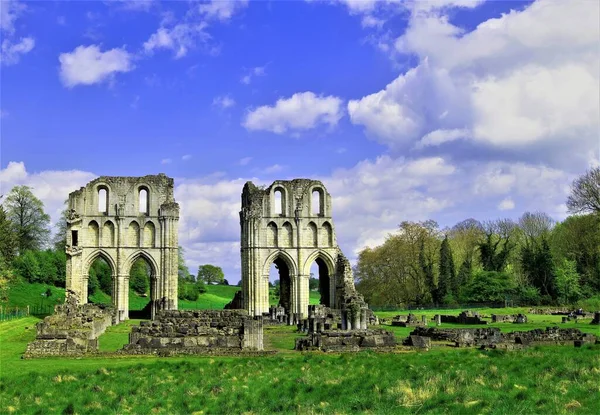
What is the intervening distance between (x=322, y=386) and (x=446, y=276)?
56.6 meters

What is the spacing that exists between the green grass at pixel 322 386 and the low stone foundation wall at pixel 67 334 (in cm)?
323

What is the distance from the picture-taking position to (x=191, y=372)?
56.7 ft

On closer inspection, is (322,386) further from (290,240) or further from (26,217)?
(26,217)

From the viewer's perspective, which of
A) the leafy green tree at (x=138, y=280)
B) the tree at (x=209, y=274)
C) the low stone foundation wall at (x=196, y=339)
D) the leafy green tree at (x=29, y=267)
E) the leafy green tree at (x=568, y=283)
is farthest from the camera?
the tree at (x=209, y=274)

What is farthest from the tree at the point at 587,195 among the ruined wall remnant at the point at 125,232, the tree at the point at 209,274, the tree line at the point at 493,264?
the tree at the point at 209,274

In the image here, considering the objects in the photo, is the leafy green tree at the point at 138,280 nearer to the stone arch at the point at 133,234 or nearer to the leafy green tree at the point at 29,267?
the leafy green tree at the point at 29,267

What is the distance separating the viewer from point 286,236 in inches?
2062

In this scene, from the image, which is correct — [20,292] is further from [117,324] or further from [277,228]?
[277,228]

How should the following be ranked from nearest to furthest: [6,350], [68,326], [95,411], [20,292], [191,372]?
[95,411]
[191,372]
[6,350]
[68,326]
[20,292]

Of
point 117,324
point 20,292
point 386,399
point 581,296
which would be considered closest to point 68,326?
point 117,324

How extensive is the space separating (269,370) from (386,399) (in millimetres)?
5405

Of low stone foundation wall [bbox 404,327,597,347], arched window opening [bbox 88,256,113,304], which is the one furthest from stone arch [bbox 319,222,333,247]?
low stone foundation wall [bbox 404,327,597,347]

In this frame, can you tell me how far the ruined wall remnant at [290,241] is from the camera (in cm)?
5128

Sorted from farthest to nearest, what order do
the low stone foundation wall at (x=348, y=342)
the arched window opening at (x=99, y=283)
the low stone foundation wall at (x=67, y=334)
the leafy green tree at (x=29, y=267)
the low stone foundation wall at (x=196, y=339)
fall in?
the arched window opening at (x=99, y=283) < the leafy green tree at (x=29, y=267) < the low stone foundation wall at (x=348, y=342) < the low stone foundation wall at (x=196, y=339) < the low stone foundation wall at (x=67, y=334)
